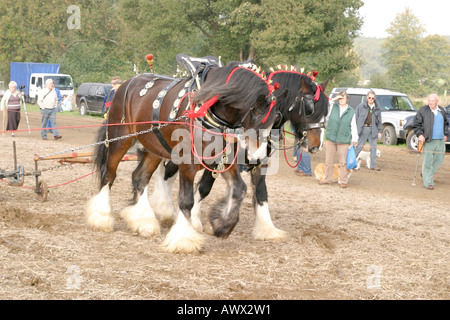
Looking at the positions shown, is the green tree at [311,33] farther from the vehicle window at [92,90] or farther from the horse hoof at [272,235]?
the horse hoof at [272,235]

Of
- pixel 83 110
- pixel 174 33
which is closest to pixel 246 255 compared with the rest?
pixel 83 110

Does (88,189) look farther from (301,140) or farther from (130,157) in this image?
(301,140)

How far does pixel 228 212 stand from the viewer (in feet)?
19.0

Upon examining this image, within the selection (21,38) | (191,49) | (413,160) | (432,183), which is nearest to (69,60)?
(21,38)

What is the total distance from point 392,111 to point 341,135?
7896mm

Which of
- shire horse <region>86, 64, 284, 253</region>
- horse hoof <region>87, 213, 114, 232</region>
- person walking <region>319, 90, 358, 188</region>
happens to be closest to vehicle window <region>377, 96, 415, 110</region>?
person walking <region>319, 90, 358, 188</region>

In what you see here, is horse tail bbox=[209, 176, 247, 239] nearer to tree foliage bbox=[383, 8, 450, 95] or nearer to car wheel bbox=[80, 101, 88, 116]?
car wheel bbox=[80, 101, 88, 116]

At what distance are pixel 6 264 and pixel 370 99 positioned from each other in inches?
412

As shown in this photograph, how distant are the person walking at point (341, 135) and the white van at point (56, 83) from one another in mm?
25885

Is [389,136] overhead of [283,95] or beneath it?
beneath

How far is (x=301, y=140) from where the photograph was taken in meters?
6.96

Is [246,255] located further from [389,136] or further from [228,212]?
[389,136]

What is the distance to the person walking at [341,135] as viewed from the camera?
1111 cm

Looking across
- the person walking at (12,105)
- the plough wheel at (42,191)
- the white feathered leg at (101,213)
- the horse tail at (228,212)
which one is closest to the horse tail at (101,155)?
the white feathered leg at (101,213)
